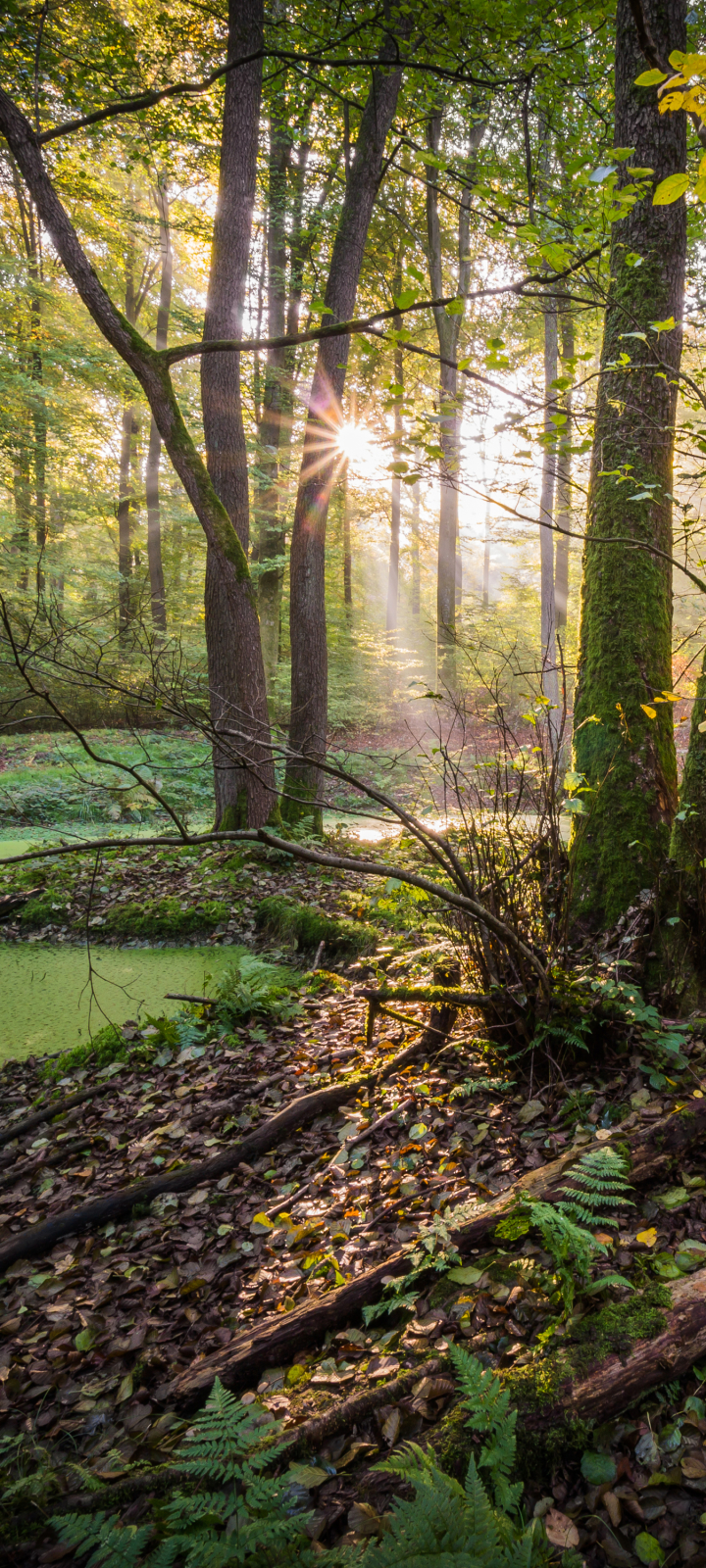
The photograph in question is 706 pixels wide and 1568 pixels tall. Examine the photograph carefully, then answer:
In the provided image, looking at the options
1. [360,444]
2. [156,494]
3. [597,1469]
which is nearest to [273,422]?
[156,494]

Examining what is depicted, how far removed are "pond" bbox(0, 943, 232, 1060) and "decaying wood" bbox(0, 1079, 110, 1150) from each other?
1.46 ft

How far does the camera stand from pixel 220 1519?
1478 millimetres

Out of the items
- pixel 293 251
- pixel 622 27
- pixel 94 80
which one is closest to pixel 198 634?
pixel 293 251

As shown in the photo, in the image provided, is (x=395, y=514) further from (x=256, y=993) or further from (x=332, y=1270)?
(x=332, y=1270)

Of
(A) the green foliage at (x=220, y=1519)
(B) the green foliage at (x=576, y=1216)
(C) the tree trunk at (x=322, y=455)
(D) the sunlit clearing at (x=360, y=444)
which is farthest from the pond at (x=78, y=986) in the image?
(D) the sunlit clearing at (x=360, y=444)

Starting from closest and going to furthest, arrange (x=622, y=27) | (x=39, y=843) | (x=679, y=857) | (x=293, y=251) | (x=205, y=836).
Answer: (x=205, y=836)
(x=679, y=857)
(x=622, y=27)
(x=39, y=843)
(x=293, y=251)

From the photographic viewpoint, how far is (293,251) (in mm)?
11328

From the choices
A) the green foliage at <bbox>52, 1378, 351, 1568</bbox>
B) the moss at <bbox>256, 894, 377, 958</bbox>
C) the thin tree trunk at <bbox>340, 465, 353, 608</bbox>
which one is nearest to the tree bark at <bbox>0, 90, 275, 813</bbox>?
the moss at <bbox>256, 894, 377, 958</bbox>

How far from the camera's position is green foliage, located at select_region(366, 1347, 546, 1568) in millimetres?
1163

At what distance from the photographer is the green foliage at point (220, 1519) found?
52.8 inches

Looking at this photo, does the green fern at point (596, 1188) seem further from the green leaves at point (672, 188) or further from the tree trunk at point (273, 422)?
the tree trunk at point (273, 422)

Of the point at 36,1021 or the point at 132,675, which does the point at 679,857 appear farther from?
the point at 132,675

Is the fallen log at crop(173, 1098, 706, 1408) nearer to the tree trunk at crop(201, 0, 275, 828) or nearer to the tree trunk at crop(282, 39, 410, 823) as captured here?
the tree trunk at crop(201, 0, 275, 828)

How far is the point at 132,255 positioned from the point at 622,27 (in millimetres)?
17596
